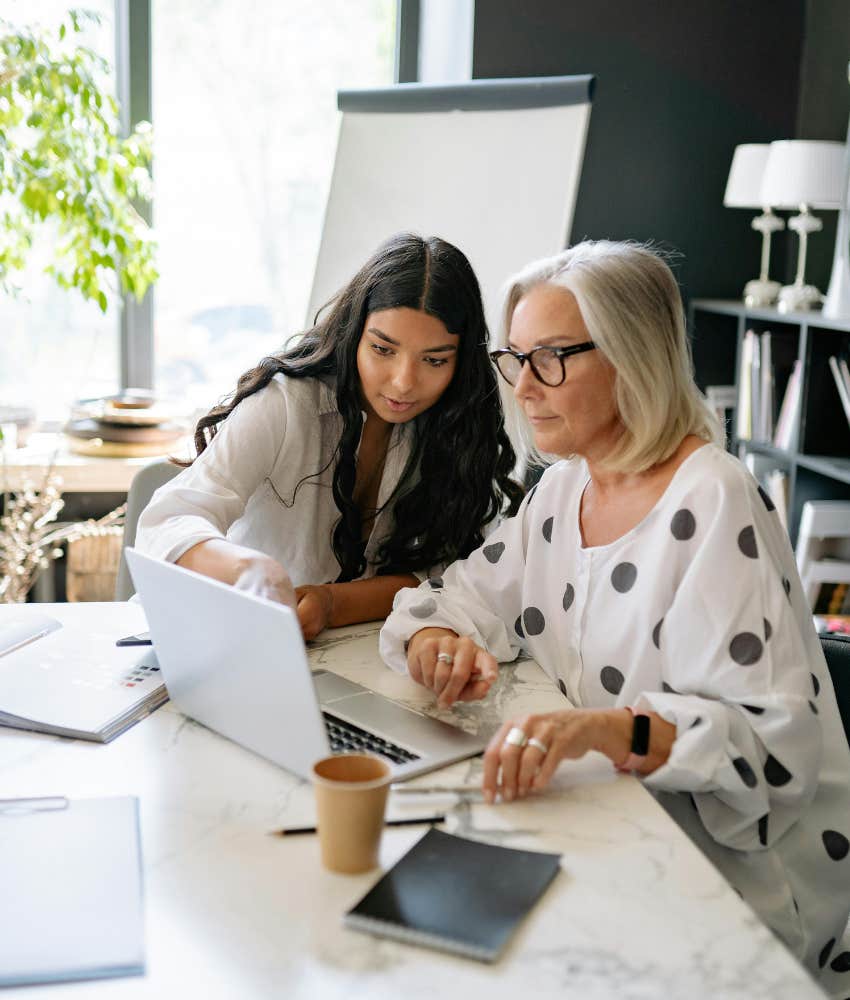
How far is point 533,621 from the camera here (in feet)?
4.96

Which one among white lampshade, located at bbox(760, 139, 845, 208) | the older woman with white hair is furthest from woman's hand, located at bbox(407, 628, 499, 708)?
white lampshade, located at bbox(760, 139, 845, 208)

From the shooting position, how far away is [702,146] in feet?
12.4

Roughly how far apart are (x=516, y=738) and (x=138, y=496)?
3.44 ft

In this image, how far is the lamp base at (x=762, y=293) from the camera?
3512 mm

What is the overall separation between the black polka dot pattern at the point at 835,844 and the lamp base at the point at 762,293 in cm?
251

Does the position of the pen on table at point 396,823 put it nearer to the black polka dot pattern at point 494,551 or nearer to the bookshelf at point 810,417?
the black polka dot pattern at point 494,551

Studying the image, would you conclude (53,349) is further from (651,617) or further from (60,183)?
(651,617)

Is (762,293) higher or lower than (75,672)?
higher

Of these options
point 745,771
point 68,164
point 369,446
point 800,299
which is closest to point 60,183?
point 68,164

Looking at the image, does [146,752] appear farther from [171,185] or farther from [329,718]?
[171,185]

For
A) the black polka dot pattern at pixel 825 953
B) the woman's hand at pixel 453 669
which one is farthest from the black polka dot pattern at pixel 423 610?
the black polka dot pattern at pixel 825 953

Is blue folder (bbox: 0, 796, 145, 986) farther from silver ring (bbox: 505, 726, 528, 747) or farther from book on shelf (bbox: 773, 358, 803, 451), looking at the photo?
book on shelf (bbox: 773, 358, 803, 451)

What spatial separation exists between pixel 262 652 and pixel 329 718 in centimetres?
26

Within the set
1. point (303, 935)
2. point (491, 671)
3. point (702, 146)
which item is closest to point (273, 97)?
point (702, 146)
